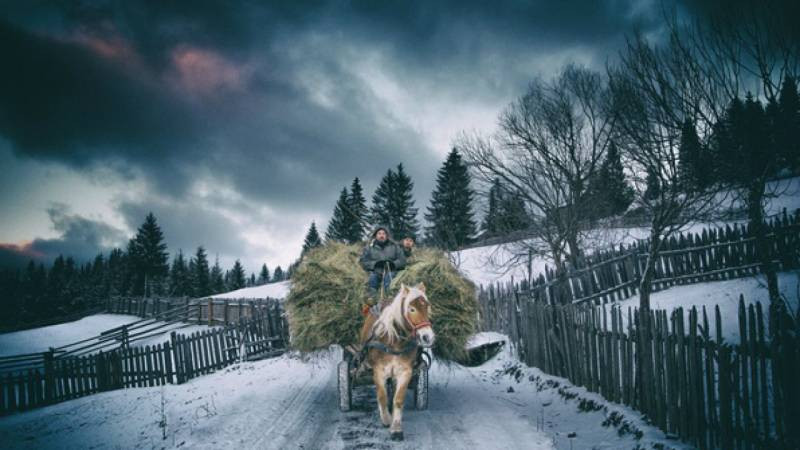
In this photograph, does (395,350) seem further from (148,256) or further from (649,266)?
(148,256)

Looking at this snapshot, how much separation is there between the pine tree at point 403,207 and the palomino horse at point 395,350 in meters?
27.3

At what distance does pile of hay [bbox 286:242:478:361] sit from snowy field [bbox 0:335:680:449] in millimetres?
907

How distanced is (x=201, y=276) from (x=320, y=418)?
198ft

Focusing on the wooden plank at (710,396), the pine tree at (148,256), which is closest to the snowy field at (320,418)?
the wooden plank at (710,396)

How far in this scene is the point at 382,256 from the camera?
21.0 ft

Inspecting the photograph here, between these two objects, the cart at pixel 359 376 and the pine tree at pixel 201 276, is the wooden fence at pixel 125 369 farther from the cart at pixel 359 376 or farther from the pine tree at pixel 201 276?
the pine tree at pixel 201 276

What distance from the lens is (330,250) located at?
6.77m

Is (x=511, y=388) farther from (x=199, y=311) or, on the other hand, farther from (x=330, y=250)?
(x=199, y=311)

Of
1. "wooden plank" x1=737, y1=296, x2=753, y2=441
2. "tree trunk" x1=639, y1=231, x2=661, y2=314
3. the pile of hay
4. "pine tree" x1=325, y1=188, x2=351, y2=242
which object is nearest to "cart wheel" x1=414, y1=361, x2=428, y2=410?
the pile of hay

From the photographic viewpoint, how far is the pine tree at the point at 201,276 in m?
57.4

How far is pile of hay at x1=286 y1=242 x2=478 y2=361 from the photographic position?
550 cm

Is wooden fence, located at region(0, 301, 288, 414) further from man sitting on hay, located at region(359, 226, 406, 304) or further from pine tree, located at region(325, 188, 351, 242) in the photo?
pine tree, located at region(325, 188, 351, 242)

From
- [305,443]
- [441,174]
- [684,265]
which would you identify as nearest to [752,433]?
[305,443]

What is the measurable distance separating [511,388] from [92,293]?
8685 centimetres
